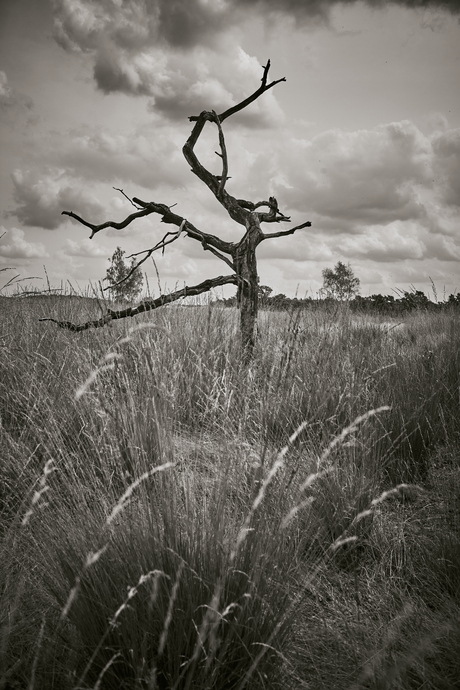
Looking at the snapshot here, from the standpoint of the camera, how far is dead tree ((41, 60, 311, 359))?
13.4 ft

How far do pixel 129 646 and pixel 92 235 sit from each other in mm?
3979

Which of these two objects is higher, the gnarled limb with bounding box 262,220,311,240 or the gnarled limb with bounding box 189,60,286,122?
the gnarled limb with bounding box 189,60,286,122

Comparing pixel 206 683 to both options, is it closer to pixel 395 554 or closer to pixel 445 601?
pixel 445 601

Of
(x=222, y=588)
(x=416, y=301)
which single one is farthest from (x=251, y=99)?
(x=416, y=301)

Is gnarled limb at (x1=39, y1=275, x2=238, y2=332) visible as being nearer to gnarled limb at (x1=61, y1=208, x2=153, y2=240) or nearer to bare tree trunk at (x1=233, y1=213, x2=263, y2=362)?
bare tree trunk at (x1=233, y1=213, x2=263, y2=362)

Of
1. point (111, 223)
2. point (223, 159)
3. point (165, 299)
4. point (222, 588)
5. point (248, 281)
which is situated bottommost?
point (222, 588)

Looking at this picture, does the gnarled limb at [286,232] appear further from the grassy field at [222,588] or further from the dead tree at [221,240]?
the grassy field at [222,588]

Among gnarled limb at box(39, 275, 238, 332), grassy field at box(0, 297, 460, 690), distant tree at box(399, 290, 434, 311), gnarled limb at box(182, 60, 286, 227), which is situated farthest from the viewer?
distant tree at box(399, 290, 434, 311)

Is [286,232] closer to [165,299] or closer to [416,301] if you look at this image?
[165,299]

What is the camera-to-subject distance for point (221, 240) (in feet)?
14.2

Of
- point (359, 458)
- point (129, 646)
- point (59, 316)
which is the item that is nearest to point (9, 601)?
point (129, 646)

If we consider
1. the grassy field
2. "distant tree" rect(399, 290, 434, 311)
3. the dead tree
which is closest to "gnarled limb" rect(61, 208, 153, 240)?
the dead tree

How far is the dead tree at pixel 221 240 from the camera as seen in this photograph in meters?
4.07

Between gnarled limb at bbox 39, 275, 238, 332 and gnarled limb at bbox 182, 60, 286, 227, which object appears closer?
gnarled limb at bbox 39, 275, 238, 332
